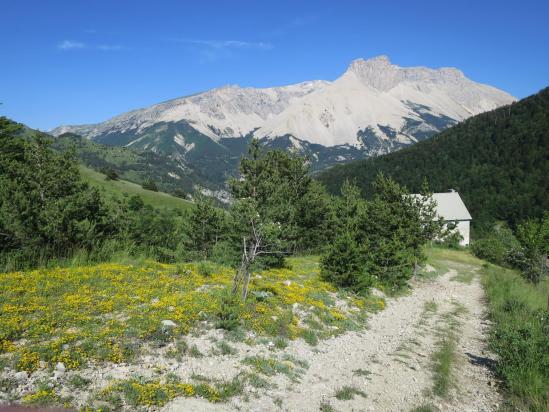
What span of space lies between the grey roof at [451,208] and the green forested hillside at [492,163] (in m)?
26.3

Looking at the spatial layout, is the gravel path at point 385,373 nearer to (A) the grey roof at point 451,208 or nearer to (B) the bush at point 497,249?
(B) the bush at point 497,249

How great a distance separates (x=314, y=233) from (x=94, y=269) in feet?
96.4

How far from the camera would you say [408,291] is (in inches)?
1079

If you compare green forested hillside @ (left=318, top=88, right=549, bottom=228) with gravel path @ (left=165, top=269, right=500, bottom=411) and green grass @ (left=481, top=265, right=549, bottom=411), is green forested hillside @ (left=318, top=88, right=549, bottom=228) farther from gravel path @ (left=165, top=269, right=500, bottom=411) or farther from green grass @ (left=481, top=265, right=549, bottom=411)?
green grass @ (left=481, top=265, right=549, bottom=411)

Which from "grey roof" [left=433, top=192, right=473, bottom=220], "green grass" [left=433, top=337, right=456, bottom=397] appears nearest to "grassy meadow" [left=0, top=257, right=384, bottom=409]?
"green grass" [left=433, top=337, right=456, bottom=397]

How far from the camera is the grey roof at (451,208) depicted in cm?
9050

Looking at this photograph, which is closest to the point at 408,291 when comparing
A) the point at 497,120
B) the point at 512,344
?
the point at 512,344

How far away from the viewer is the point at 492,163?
497ft

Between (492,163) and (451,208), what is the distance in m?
77.2

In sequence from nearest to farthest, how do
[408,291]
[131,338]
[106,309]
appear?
[131,338], [106,309], [408,291]

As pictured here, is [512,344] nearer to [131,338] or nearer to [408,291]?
[131,338]

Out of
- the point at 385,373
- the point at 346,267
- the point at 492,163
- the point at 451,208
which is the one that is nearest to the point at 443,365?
the point at 385,373

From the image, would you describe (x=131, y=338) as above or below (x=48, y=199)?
below

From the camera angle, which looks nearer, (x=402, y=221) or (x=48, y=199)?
(x=48, y=199)
